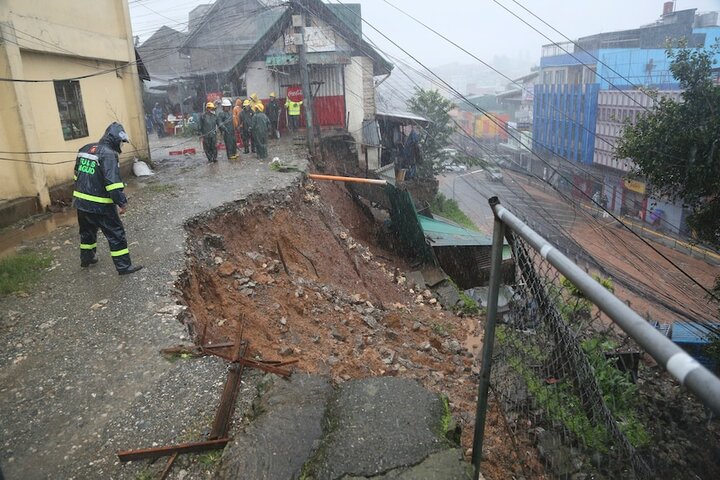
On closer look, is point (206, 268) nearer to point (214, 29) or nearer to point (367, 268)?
point (367, 268)

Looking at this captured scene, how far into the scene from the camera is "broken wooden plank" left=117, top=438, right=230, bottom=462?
8.98ft

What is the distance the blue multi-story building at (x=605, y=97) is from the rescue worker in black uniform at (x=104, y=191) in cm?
2172

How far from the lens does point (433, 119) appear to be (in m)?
22.9

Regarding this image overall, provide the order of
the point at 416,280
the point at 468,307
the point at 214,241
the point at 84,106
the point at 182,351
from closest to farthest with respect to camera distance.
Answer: the point at 182,351 < the point at 214,241 < the point at 468,307 < the point at 84,106 < the point at 416,280

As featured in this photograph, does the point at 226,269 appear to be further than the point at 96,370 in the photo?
Yes

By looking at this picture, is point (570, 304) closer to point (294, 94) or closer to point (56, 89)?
point (56, 89)

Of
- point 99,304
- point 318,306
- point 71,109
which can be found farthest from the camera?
point 71,109

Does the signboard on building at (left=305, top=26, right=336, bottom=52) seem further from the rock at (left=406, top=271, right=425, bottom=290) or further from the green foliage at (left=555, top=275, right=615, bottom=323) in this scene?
the green foliage at (left=555, top=275, right=615, bottom=323)

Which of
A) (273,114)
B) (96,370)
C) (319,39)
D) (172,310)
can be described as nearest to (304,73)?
(273,114)

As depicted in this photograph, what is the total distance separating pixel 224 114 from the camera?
40.2 feet

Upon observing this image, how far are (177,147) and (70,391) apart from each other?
14.0 meters

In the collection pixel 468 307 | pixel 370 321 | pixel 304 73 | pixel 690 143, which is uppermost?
pixel 304 73

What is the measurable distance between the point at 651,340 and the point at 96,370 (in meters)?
3.78

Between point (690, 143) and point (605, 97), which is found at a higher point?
point (605, 97)
